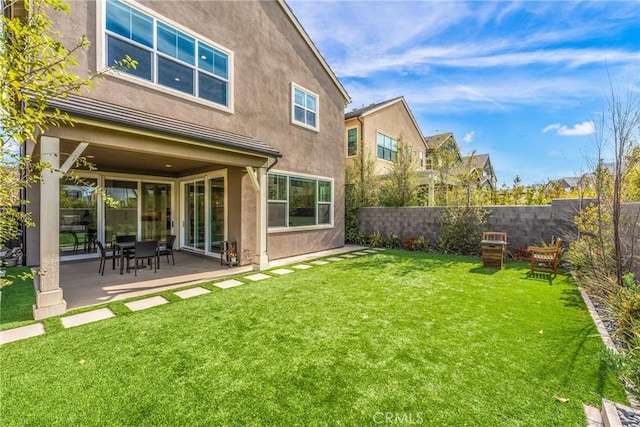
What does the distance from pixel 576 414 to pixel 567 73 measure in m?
9.96

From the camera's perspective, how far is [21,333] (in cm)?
415

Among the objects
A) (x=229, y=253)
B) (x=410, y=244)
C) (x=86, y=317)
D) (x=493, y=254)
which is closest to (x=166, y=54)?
(x=229, y=253)

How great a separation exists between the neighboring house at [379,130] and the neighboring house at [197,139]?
3.51m

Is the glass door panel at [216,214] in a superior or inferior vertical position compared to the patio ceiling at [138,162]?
inferior

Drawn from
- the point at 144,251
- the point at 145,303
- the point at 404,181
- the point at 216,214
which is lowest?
the point at 145,303

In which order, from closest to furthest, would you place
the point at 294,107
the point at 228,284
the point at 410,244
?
1. the point at 228,284
2. the point at 294,107
3. the point at 410,244

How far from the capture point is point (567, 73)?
8461mm

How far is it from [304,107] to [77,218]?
30.2 ft

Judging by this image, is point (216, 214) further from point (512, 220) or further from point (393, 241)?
point (512, 220)

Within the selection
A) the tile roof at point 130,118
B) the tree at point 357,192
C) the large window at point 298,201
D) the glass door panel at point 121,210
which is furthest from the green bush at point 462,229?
the glass door panel at point 121,210

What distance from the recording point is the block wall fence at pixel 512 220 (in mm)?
8906

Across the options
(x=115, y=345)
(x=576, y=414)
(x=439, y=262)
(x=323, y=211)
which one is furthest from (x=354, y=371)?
(x=323, y=211)

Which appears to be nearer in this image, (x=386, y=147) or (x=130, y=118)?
(x=130, y=118)

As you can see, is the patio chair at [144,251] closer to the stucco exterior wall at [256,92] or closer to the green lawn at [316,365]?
the stucco exterior wall at [256,92]
